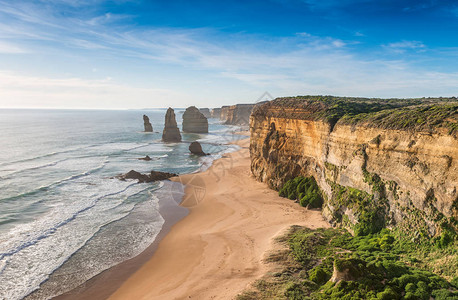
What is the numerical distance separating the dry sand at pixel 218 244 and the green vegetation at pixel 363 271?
67.9 inches

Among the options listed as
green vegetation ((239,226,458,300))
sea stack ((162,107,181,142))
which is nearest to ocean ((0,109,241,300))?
green vegetation ((239,226,458,300))

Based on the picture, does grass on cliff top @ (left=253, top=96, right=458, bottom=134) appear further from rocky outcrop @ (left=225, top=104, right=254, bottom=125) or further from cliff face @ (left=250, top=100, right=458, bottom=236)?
rocky outcrop @ (left=225, top=104, right=254, bottom=125)

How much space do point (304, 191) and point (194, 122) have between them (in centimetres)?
8865

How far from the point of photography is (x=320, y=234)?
19641 mm

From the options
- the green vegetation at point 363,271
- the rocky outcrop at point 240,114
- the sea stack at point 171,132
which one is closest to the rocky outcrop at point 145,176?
the green vegetation at point 363,271

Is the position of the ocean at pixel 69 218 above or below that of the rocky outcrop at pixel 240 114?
below

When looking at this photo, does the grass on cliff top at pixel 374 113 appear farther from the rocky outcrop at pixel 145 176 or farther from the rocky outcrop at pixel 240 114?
the rocky outcrop at pixel 240 114

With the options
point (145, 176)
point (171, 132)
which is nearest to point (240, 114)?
point (171, 132)

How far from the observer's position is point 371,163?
19328 millimetres

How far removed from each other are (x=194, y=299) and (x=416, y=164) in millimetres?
14406

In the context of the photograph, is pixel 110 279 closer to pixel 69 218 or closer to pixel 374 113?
pixel 69 218

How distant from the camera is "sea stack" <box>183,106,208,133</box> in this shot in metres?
112

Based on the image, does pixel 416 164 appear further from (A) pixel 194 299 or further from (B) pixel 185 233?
(B) pixel 185 233

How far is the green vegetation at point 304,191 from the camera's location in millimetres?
25938
